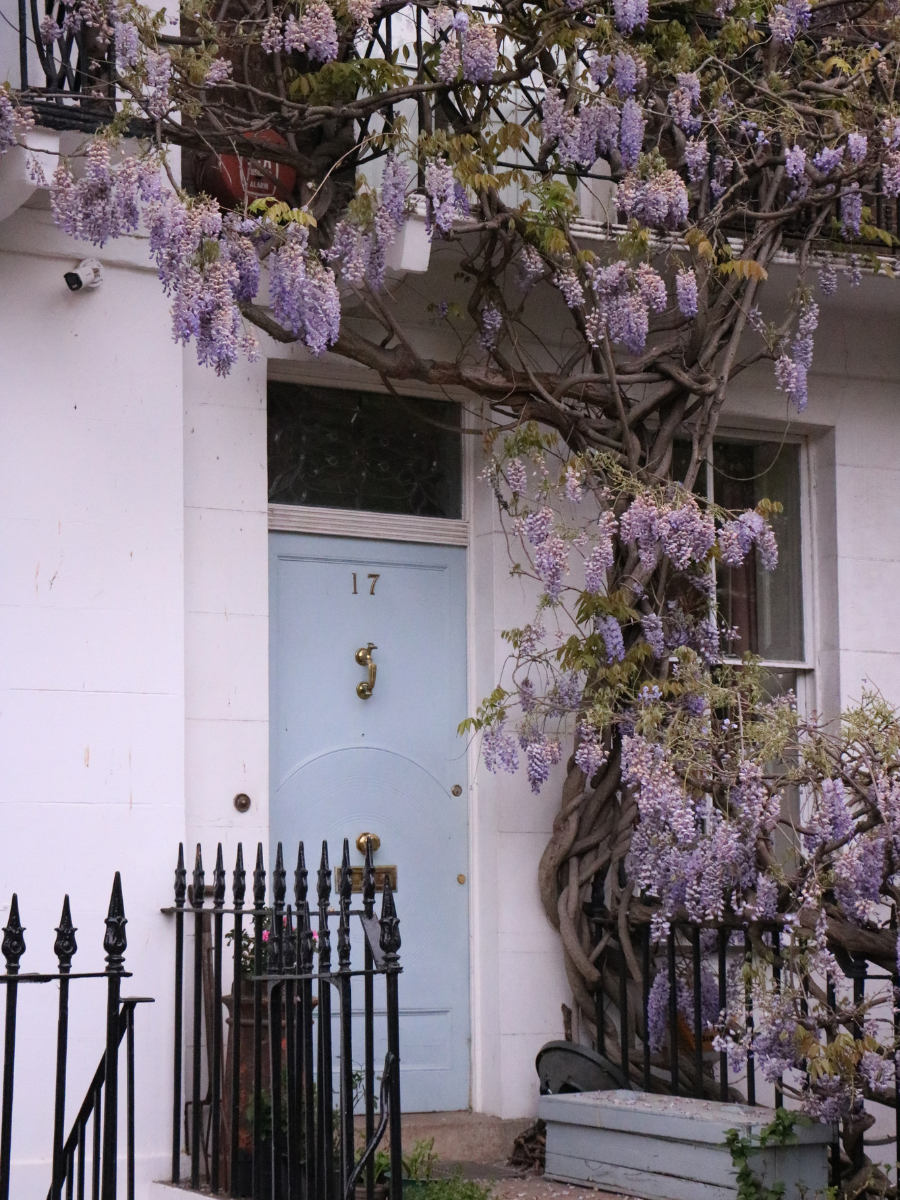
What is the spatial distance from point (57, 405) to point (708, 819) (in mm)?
2925

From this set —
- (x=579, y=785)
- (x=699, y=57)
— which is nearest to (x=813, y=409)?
(x=699, y=57)

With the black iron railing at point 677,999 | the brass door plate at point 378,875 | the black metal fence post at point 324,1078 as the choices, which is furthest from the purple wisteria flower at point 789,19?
the black metal fence post at point 324,1078

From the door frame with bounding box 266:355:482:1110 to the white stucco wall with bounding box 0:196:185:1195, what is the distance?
2.36 ft

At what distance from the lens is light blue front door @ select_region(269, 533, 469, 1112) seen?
6293 millimetres

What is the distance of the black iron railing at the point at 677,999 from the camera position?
5625mm

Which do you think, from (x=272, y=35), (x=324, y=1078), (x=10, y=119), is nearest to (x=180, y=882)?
(x=324, y=1078)

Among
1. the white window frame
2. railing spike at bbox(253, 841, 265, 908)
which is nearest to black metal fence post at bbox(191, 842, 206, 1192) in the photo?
railing spike at bbox(253, 841, 265, 908)

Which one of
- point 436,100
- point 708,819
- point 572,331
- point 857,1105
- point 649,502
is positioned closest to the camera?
point 857,1105

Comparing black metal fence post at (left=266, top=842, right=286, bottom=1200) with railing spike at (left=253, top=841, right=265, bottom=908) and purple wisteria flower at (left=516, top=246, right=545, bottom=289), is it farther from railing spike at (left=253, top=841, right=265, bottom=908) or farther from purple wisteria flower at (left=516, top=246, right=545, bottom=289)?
purple wisteria flower at (left=516, top=246, right=545, bottom=289)

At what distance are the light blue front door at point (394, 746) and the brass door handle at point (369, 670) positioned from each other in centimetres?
2

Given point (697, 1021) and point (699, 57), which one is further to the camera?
point (699, 57)

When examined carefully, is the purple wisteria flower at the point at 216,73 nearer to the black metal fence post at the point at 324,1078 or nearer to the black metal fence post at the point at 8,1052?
the black metal fence post at the point at 324,1078

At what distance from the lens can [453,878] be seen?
648 cm

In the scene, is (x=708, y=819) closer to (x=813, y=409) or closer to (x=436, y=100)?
(x=813, y=409)
